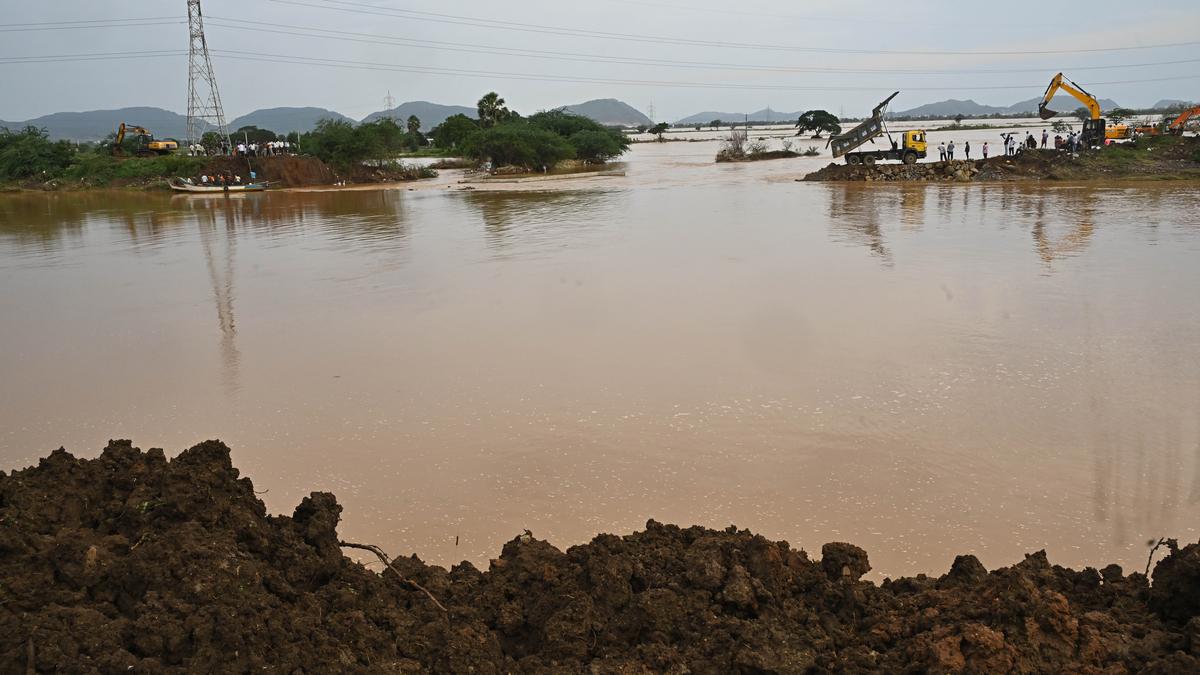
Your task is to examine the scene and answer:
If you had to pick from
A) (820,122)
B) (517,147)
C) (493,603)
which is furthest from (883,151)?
(820,122)

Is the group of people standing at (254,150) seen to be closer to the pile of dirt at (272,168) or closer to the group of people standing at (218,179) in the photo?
the pile of dirt at (272,168)

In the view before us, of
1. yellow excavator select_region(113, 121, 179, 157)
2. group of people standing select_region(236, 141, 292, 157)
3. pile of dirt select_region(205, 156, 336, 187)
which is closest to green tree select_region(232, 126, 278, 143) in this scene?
yellow excavator select_region(113, 121, 179, 157)

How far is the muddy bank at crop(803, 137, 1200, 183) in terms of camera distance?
31.4 metres

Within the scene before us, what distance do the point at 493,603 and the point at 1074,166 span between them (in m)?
34.3

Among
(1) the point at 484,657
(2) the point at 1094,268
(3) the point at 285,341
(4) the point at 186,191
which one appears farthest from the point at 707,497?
(4) the point at 186,191

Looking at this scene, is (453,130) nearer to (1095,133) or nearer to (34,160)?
(34,160)

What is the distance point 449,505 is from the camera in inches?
235

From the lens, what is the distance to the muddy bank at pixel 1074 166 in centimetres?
3141

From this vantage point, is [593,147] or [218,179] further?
[593,147]

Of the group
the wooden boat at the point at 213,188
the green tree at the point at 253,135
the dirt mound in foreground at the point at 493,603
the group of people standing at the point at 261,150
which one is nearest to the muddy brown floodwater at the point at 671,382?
the dirt mound in foreground at the point at 493,603

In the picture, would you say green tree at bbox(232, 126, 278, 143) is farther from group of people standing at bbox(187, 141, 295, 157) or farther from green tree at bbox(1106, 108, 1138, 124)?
green tree at bbox(1106, 108, 1138, 124)

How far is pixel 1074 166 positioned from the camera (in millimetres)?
32156

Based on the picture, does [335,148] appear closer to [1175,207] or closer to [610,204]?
[610,204]

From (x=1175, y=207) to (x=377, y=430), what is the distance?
2272 centimetres
